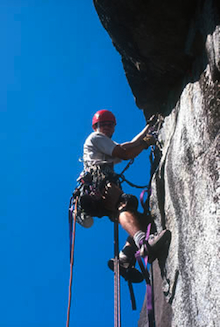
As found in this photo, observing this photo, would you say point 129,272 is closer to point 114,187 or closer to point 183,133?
point 114,187

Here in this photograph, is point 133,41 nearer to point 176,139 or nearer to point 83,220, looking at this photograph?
point 176,139

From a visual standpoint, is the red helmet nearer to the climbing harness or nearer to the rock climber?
the rock climber

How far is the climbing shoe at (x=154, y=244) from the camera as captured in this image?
4.10 m

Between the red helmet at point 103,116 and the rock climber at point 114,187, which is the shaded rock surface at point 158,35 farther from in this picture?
the red helmet at point 103,116

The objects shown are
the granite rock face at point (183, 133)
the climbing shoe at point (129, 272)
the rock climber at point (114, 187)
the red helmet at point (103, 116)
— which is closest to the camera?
the granite rock face at point (183, 133)

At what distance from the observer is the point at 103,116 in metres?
5.80

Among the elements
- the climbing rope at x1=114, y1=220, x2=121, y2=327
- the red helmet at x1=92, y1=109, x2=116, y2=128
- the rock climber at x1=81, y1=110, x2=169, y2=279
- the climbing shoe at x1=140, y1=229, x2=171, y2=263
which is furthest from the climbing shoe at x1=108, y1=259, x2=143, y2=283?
the red helmet at x1=92, y1=109, x2=116, y2=128

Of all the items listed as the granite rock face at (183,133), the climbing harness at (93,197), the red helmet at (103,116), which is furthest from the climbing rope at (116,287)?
the red helmet at (103,116)

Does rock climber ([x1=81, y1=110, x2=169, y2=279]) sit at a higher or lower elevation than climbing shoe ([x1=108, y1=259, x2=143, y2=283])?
higher

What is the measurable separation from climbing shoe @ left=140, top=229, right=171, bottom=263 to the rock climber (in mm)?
119

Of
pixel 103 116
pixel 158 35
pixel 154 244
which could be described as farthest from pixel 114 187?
pixel 158 35

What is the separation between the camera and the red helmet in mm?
5785

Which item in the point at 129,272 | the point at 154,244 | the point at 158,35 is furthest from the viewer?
the point at 129,272

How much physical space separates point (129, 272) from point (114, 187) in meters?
1.13
